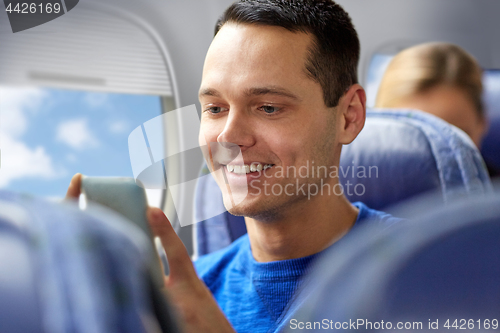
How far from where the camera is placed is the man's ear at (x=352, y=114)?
642mm

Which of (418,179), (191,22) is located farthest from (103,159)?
(418,179)

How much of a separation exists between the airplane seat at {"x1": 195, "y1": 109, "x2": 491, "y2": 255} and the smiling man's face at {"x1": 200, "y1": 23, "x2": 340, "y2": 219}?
1.05 ft

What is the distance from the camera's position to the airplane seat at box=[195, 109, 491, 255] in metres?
0.89

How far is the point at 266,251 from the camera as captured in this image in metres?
0.72

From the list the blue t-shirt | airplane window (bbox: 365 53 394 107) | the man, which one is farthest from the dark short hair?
airplane window (bbox: 365 53 394 107)

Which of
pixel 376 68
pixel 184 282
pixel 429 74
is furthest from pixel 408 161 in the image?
pixel 376 68

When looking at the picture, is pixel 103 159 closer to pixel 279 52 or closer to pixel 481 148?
pixel 279 52

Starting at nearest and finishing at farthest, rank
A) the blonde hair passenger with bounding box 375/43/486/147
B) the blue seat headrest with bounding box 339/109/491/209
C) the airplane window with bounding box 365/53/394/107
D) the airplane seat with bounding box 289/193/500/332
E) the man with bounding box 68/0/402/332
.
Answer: the airplane seat with bounding box 289/193/500/332
the man with bounding box 68/0/402/332
the blue seat headrest with bounding box 339/109/491/209
the blonde hair passenger with bounding box 375/43/486/147
the airplane window with bounding box 365/53/394/107

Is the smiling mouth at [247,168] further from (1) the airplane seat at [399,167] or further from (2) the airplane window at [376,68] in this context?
(2) the airplane window at [376,68]

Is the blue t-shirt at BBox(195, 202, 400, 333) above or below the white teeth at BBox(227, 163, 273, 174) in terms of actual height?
below

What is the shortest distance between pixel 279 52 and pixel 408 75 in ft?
3.28

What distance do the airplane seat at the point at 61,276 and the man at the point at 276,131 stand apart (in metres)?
0.15

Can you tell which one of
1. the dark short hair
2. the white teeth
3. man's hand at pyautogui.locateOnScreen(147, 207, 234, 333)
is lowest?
man's hand at pyautogui.locateOnScreen(147, 207, 234, 333)

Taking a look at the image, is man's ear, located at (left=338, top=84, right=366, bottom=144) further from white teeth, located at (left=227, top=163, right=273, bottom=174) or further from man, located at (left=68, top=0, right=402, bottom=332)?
white teeth, located at (left=227, top=163, right=273, bottom=174)
